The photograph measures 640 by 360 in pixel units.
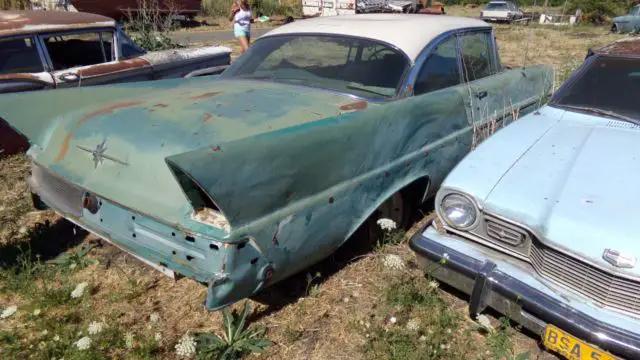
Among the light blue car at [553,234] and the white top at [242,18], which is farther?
the white top at [242,18]

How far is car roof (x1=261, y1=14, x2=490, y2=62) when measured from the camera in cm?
319

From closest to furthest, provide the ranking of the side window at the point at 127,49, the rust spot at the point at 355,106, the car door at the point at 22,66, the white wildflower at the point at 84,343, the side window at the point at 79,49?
the white wildflower at the point at 84,343, the rust spot at the point at 355,106, the car door at the point at 22,66, the side window at the point at 79,49, the side window at the point at 127,49

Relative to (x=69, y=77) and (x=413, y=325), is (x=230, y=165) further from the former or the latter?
(x=69, y=77)

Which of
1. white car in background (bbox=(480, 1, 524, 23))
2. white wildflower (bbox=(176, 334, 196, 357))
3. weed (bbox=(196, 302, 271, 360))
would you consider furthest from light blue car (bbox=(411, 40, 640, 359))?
white car in background (bbox=(480, 1, 524, 23))

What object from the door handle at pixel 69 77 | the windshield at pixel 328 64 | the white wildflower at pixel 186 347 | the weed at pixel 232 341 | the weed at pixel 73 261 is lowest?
the weed at pixel 73 261

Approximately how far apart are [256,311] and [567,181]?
1.75 metres

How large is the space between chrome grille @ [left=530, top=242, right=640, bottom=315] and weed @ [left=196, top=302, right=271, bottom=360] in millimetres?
1362

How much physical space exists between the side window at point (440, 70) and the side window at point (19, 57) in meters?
3.87

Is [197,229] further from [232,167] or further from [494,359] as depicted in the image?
[494,359]

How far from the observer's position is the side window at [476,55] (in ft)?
12.2

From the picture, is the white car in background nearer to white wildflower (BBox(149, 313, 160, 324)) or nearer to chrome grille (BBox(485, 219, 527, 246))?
chrome grille (BBox(485, 219, 527, 246))

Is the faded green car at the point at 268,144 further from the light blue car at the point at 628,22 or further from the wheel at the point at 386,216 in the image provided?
the light blue car at the point at 628,22

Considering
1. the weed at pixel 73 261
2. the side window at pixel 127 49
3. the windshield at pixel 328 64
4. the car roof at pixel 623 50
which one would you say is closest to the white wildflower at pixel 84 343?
the weed at pixel 73 261

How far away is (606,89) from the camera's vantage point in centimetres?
310
